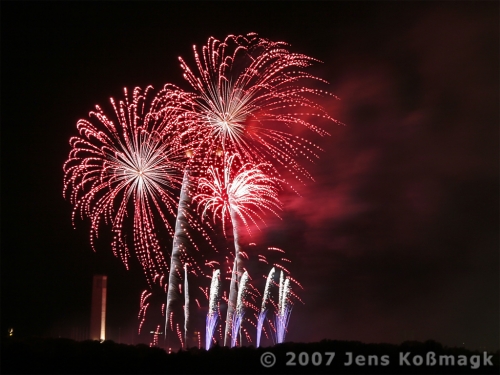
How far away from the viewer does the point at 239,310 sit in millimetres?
30578

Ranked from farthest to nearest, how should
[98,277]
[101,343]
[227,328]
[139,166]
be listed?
[98,277] → [227,328] → [139,166] → [101,343]

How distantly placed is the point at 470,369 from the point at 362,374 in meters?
3.03

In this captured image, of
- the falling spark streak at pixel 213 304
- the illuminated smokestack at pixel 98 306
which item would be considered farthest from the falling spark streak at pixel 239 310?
the illuminated smokestack at pixel 98 306

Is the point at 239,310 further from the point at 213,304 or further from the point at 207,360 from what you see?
the point at 207,360

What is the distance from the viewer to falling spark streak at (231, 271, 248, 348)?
2970 cm

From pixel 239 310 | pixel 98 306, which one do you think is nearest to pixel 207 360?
pixel 239 310

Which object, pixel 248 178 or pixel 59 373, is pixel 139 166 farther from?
pixel 59 373

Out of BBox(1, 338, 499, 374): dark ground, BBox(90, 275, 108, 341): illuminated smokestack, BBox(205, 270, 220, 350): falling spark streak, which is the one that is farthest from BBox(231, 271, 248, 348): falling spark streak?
BBox(90, 275, 108, 341): illuminated smokestack

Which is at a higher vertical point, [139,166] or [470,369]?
[139,166]

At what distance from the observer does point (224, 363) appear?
62.1 feet

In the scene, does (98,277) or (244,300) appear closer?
(244,300)

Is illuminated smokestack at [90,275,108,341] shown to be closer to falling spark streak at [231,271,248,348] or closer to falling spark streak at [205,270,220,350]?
falling spark streak at [205,270,220,350]

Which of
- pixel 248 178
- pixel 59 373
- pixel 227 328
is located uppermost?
pixel 248 178

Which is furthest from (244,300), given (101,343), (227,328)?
(101,343)
